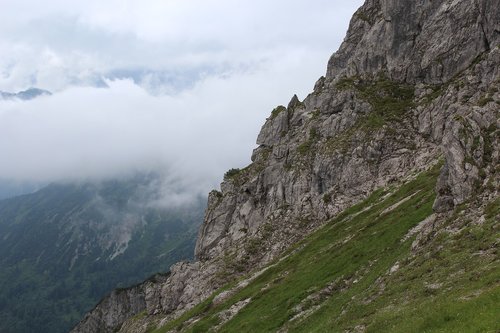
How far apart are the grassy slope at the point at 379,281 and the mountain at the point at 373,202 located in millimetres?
256

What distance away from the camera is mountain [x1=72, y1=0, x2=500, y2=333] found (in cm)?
4959

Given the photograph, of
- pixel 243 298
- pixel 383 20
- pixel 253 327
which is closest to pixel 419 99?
pixel 383 20

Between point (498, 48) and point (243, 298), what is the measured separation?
91.7m

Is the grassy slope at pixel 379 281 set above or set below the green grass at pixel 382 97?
below

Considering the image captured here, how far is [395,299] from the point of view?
47.9 m

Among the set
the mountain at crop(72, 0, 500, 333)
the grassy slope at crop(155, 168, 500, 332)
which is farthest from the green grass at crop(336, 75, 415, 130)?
the grassy slope at crop(155, 168, 500, 332)

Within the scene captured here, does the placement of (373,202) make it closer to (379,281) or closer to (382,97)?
(382,97)

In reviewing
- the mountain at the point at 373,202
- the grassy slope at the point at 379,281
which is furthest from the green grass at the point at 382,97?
the grassy slope at the point at 379,281

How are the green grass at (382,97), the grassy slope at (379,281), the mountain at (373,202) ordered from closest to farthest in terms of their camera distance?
the grassy slope at (379,281) < the mountain at (373,202) < the green grass at (382,97)

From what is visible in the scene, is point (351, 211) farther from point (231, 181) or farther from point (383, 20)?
point (383, 20)

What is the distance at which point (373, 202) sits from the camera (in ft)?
371

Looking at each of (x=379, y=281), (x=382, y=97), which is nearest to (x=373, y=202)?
(x=382, y=97)

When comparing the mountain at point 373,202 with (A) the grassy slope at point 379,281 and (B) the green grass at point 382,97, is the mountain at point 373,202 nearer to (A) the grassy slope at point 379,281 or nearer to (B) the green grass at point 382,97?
(A) the grassy slope at point 379,281

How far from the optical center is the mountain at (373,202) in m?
49.6
